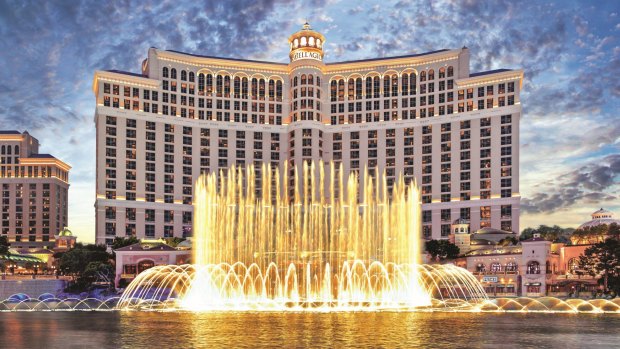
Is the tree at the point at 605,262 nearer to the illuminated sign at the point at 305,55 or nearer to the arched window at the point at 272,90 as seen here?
the illuminated sign at the point at 305,55

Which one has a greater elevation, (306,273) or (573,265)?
(306,273)

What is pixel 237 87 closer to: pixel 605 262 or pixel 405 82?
pixel 405 82

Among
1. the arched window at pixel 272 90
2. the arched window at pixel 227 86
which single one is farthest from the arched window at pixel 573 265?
the arched window at pixel 227 86

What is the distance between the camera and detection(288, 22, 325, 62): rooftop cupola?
147250 millimetres

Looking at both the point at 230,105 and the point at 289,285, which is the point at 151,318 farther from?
the point at 230,105

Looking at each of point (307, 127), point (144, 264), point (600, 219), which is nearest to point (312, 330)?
point (144, 264)

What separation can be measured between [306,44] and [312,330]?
11233 cm

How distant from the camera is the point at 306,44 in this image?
14812cm

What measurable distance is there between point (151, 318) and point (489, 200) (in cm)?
9547

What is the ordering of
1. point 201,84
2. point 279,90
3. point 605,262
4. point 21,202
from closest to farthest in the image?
point 605,262 < point 201,84 < point 279,90 < point 21,202

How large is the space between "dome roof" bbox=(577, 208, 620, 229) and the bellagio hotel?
46.1ft

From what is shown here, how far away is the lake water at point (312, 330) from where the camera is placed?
3612 cm

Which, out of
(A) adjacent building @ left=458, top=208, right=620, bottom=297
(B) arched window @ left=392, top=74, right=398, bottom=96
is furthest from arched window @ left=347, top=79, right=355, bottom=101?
(A) adjacent building @ left=458, top=208, right=620, bottom=297

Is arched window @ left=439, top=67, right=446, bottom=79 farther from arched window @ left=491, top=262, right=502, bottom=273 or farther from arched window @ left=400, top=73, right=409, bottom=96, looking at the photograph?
arched window @ left=491, top=262, right=502, bottom=273
